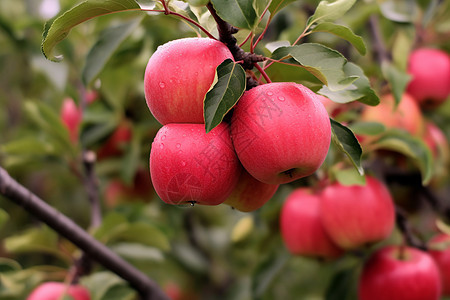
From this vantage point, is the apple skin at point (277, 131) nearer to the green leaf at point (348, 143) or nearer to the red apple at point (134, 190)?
the green leaf at point (348, 143)

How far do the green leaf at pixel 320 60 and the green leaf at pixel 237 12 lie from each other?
50mm

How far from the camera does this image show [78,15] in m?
0.53

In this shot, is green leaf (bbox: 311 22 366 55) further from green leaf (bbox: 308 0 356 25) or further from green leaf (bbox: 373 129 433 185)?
green leaf (bbox: 373 129 433 185)

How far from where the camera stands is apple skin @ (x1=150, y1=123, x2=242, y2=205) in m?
0.51

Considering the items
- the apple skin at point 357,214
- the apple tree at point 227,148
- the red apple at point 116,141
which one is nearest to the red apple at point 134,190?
the apple tree at point 227,148

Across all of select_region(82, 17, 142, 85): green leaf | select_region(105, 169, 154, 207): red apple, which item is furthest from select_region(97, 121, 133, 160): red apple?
select_region(82, 17, 142, 85): green leaf

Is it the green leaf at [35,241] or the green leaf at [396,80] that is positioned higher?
the green leaf at [396,80]

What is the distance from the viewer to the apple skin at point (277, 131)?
511 millimetres

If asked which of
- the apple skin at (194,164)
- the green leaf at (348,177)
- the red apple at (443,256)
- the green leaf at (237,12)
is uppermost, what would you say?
the green leaf at (237,12)

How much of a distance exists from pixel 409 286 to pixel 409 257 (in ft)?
0.27

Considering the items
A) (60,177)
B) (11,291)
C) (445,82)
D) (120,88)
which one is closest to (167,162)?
(11,291)

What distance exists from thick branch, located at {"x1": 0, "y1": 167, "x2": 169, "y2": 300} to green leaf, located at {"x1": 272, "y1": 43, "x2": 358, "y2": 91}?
499 millimetres

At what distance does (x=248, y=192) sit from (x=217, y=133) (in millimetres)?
103

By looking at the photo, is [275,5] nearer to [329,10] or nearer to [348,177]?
[329,10]
